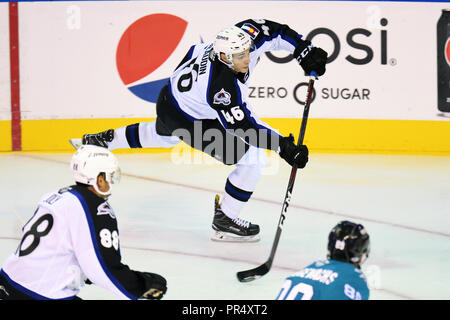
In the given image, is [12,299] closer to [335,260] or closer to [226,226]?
[335,260]

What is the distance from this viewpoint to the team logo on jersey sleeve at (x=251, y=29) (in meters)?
5.07

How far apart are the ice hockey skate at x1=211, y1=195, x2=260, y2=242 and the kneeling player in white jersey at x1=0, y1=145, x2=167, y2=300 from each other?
1.92 metres

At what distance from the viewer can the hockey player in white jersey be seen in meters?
4.56

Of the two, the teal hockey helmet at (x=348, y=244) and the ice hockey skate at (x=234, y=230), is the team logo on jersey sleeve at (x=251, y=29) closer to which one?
the ice hockey skate at (x=234, y=230)

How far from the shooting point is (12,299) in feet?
10.2

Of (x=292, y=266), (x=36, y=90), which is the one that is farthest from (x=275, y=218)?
(x=36, y=90)

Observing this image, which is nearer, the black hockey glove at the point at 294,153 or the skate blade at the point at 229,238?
the black hockey glove at the point at 294,153

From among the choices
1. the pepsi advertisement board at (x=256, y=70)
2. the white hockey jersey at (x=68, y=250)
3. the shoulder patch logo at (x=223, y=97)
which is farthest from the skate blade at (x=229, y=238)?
the pepsi advertisement board at (x=256, y=70)

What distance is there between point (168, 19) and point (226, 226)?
105 inches

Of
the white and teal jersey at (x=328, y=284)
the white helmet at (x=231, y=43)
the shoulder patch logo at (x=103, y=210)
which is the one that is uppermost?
the white helmet at (x=231, y=43)

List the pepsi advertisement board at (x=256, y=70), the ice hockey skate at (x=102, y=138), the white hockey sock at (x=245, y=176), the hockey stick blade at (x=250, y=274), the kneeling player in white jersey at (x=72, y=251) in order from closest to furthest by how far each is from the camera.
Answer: the kneeling player in white jersey at (x=72, y=251) → the hockey stick blade at (x=250, y=274) → the white hockey sock at (x=245, y=176) → the ice hockey skate at (x=102, y=138) → the pepsi advertisement board at (x=256, y=70)

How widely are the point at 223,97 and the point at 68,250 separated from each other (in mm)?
1711

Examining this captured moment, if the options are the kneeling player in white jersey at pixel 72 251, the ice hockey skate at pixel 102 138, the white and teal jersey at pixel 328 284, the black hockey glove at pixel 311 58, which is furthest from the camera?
the ice hockey skate at pixel 102 138

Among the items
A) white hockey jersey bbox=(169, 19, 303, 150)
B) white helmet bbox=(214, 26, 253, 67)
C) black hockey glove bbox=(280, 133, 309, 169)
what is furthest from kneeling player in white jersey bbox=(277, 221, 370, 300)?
white helmet bbox=(214, 26, 253, 67)
